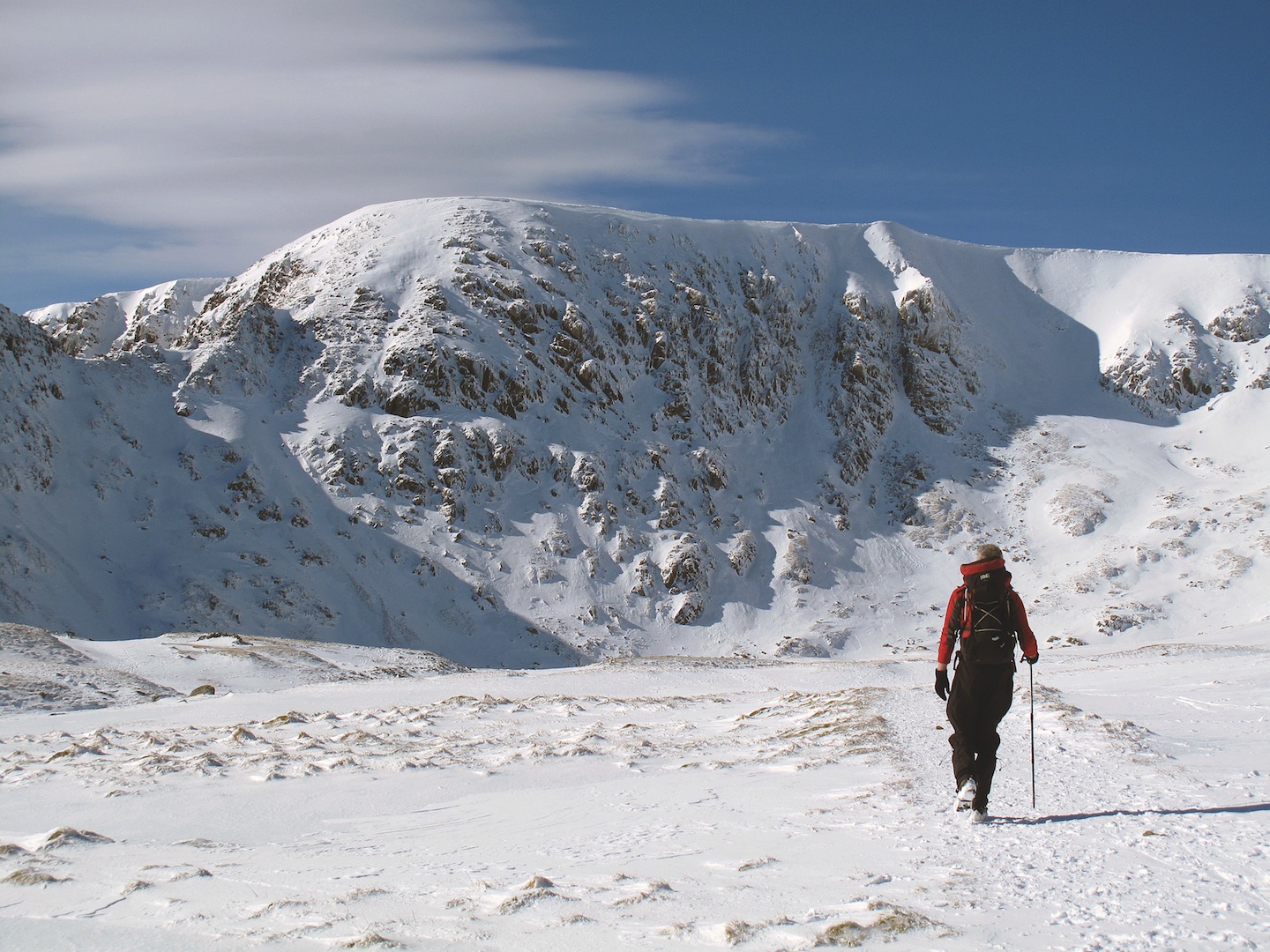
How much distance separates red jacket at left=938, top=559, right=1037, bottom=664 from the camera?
22.0 feet

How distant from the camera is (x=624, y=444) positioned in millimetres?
49750

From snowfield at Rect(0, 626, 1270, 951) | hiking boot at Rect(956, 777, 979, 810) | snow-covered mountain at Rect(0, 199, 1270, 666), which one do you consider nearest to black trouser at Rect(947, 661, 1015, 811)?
hiking boot at Rect(956, 777, 979, 810)

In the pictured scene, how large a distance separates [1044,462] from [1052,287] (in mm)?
21228

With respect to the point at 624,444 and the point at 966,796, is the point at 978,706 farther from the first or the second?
the point at 624,444

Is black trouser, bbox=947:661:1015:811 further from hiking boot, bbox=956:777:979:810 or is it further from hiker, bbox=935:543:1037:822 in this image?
hiking boot, bbox=956:777:979:810

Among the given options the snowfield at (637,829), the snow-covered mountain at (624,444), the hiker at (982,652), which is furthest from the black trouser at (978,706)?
the snow-covered mountain at (624,444)

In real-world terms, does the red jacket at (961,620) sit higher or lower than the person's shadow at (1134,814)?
higher

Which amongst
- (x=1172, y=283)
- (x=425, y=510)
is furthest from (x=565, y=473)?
(x=1172, y=283)

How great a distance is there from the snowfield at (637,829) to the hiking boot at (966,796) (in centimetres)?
10

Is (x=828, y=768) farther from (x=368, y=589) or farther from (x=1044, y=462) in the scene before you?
(x=1044, y=462)

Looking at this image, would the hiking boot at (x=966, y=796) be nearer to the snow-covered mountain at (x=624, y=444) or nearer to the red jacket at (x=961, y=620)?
the red jacket at (x=961, y=620)

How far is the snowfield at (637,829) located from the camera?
14.1ft

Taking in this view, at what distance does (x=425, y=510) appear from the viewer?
44188 mm

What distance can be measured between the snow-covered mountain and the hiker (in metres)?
33.4
